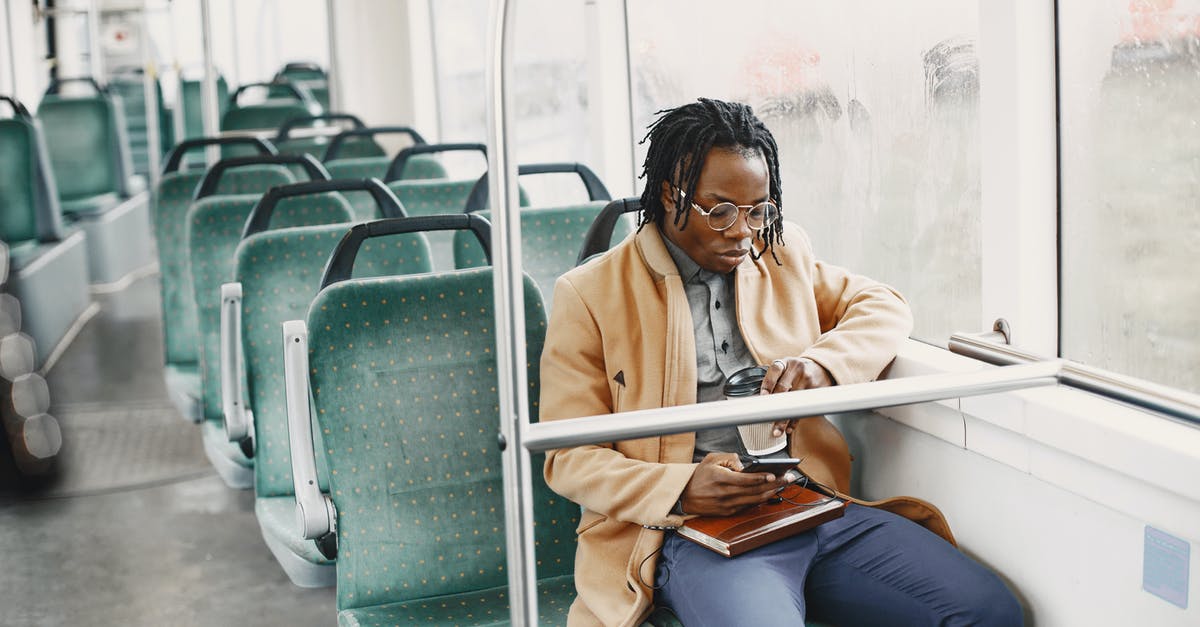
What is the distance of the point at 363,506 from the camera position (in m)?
1.96

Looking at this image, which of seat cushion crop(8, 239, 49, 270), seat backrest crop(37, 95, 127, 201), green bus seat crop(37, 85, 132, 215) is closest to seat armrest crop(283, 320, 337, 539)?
seat cushion crop(8, 239, 49, 270)

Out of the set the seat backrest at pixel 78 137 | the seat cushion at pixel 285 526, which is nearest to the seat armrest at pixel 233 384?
the seat cushion at pixel 285 526

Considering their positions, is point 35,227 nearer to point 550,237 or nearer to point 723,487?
point 550,237

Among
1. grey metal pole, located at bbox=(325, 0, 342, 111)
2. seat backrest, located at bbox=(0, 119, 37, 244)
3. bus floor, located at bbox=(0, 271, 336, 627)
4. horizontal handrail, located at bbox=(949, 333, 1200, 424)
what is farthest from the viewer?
grey metal pole, located at bbox=(325, 0, 342, 111)

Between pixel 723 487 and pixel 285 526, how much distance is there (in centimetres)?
128

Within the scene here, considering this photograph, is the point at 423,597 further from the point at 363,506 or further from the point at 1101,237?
the point at 1101,237

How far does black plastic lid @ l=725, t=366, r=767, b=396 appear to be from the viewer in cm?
181

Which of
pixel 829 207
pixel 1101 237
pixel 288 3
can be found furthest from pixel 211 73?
pixel 288 3

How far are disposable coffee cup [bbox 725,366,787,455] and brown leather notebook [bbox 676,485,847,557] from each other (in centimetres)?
9

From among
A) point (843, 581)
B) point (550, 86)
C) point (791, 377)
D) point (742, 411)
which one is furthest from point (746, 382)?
point (550, 86)

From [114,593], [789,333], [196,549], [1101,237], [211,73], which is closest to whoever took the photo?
[1101,237]

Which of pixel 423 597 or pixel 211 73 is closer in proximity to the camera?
pixel 423 597

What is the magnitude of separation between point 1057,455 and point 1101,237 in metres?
0.39

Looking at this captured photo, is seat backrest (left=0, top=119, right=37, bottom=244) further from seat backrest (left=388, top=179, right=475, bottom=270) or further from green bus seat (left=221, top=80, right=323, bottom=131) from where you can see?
seat backrest (left=388, top=179, right=475, bottom=270)
